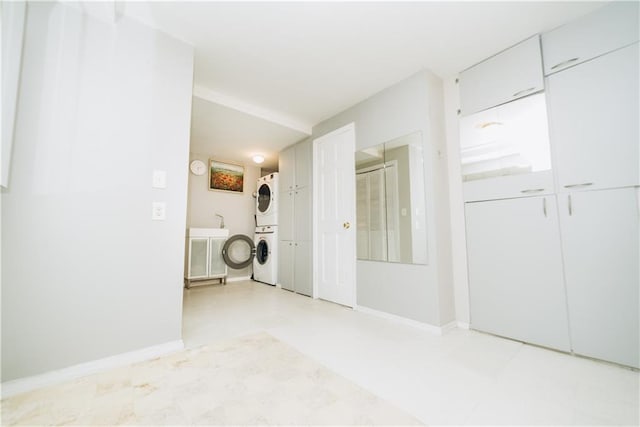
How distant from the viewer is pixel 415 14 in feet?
5.96

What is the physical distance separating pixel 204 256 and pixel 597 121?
472 cm

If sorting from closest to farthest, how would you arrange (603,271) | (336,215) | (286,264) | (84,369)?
1. (84,369)
2. (603,271)
3. (336,215)
4. (286,264)

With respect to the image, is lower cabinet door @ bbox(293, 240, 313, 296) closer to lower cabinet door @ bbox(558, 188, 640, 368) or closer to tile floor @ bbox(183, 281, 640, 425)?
tile floor @ bbox(183, 281, 640, 425)

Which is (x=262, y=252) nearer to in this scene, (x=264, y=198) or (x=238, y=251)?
(x=238, y=251)

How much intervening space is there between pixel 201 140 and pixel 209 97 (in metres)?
1.38

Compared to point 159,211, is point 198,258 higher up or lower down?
lower down

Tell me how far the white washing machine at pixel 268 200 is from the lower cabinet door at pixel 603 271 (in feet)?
11.9

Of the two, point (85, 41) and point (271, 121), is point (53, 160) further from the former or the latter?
point (271, 121)

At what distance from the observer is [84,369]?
147 centimetres

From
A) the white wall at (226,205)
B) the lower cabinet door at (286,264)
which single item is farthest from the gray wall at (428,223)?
the white wall at (226,205)

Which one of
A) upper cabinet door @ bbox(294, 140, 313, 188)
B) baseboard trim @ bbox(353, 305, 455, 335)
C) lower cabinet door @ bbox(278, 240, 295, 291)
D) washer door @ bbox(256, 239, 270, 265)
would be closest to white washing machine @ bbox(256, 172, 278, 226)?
washer door @ bbox(256, 239, 270, 265)

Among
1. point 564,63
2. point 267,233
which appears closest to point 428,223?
point 564,63

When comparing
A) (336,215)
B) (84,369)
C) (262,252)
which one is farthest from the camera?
(262,252)

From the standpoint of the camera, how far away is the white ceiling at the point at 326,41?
1.77 metres
